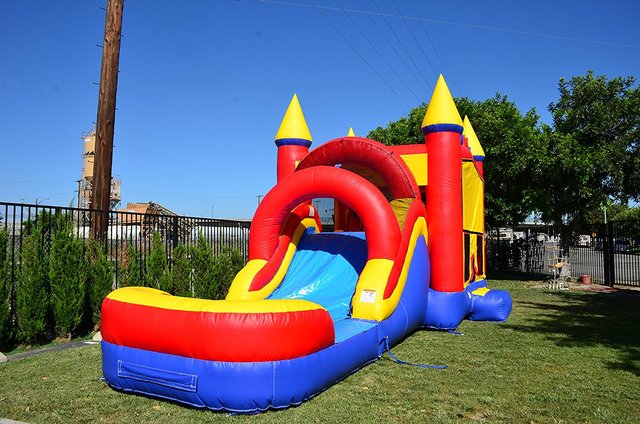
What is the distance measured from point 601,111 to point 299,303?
45.8 feet

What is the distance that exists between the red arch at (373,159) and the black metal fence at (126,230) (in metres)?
3.06

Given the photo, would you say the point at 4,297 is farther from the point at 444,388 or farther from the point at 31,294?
the point at 444,388

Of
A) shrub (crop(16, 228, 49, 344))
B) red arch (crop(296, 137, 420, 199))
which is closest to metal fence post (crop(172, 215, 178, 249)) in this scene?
shrub (crop(16, 228, 49, 344))

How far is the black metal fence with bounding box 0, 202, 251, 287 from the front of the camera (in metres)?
6.84

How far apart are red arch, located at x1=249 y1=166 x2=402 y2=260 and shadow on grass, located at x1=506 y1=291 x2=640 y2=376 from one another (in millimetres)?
2984

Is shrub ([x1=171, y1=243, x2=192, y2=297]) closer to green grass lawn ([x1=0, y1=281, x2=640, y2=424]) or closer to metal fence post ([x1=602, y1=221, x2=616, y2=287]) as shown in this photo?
green grass lawn ([x1=0, y1=281, x2=640, y2=424])

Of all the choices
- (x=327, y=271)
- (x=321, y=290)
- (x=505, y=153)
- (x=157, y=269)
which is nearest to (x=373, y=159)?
(x=327, y=271)

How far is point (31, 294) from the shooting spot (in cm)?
665

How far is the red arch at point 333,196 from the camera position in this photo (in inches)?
262

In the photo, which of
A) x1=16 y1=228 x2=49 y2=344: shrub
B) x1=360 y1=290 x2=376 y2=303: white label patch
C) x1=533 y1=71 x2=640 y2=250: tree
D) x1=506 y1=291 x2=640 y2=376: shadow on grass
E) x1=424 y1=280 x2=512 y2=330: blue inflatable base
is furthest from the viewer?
x1=533 y1=71 x2=640 y2=250: tree

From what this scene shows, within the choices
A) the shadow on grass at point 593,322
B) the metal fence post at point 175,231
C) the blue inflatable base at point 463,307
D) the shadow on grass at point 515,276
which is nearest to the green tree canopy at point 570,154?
the shadow on grass at point 515,276

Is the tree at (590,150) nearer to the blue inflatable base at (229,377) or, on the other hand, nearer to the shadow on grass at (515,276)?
the shadow on grass at (515,276)

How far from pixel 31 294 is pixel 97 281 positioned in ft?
3.36

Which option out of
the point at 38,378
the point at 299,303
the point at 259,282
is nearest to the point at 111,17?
the point at 259,282
